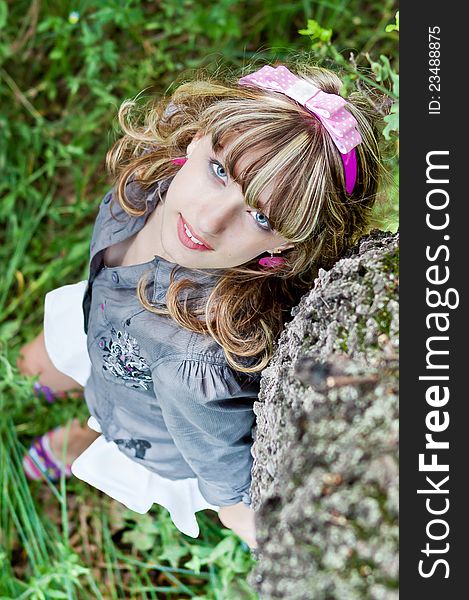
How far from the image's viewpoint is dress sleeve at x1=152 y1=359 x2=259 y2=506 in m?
1.46

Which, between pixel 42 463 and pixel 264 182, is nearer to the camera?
pixel 264 182

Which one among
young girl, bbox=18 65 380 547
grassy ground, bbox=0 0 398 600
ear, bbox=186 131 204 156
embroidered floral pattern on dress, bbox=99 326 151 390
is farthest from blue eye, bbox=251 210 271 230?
grassy ground, bbox=0 0 398 600

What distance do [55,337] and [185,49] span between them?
1.27 metres

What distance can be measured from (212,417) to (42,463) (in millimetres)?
984

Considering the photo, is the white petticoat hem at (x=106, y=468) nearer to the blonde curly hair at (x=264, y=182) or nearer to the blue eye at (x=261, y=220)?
the blonde curly hair at (x=264, y=182)

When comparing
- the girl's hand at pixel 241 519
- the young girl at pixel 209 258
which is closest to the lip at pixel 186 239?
the young girl at pixel 209 258

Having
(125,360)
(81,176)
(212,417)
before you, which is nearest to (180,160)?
(125,360)

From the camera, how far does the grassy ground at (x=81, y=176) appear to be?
2111mm

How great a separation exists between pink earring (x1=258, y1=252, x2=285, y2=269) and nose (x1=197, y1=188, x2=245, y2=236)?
0.54 feet

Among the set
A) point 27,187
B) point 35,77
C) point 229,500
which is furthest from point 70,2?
point 229,500

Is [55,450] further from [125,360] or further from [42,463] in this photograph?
[125,360]

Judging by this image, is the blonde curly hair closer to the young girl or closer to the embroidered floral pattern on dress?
the young girl

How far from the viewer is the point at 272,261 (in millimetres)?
1504

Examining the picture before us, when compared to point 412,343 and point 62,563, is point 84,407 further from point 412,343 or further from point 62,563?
point 412,343
